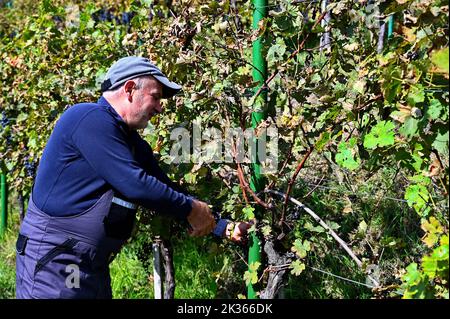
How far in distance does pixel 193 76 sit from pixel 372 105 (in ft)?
3.62

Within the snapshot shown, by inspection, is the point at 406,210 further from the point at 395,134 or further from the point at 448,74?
the point at 448,74

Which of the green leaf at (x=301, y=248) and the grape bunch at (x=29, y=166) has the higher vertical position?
the green leaf at (x=301, y=248)

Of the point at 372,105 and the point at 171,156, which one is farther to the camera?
the point at 171,156

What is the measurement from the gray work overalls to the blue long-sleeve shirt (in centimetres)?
4

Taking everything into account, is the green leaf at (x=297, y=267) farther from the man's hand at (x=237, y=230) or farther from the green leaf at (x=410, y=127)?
the green leaf at (x=410, y=127)

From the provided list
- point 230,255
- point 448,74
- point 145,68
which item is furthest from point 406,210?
point 448,74

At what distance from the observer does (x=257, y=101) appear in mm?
3076

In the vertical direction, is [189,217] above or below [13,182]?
above

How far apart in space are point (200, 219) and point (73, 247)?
0.54m

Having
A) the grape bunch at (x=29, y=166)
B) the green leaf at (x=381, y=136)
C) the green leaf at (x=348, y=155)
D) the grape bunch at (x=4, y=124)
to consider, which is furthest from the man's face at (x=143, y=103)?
the grape bunch at (x=4, y=124)

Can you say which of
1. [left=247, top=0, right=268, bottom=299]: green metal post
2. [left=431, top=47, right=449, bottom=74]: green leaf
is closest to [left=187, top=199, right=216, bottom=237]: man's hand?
[left=247, top=0, right=268, bottom=299]: green metal post

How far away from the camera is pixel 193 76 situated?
359 centimetres

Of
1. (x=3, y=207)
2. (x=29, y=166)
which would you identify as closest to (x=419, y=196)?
(x=29, y=166)

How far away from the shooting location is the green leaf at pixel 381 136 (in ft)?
8.18
